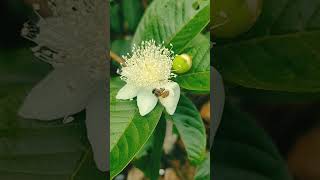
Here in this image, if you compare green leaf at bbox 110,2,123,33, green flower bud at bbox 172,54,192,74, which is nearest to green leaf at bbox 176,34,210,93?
green flower bud at bbox 172,54,192,74

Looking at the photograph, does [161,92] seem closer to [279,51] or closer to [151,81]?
[151,81]

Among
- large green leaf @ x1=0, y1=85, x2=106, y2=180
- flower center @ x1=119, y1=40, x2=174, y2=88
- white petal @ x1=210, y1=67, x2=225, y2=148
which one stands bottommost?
large green leaf @ x1=0, y1=85, x2=106, y2=180

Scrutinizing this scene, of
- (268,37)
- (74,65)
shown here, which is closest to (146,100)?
(74,65)

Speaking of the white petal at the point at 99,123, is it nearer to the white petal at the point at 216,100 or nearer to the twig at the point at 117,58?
the twig at the point at 117,58

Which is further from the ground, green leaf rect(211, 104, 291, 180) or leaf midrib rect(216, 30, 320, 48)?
leaf midrib rect(216, 30, 320, 48)

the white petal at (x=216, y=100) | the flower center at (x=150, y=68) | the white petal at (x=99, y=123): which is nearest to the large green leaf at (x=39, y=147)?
the white petal at (x=99, y=123)

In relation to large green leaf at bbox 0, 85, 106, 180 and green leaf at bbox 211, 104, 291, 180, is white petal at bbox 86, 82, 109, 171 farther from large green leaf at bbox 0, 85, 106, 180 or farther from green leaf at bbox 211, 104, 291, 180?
green leaf at bbox 211, 104, 291, 180
